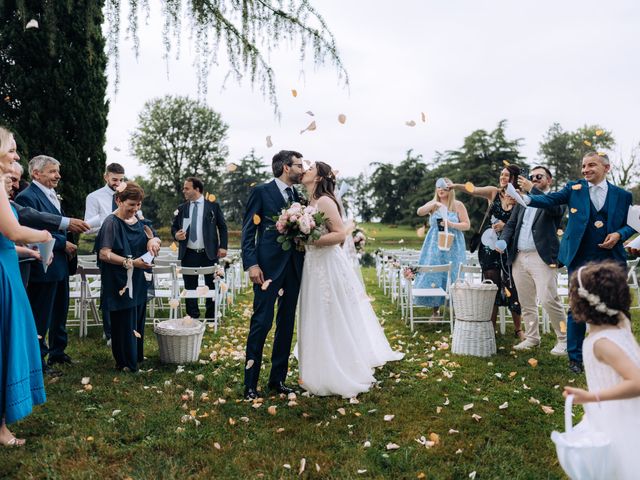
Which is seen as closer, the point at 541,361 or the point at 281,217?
the point at 281,217

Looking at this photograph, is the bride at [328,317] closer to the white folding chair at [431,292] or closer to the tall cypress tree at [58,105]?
the white folding chair at [431,292]

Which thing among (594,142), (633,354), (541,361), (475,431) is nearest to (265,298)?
(475,431)

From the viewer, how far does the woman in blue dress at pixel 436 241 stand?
7.63m

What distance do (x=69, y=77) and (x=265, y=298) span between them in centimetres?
761

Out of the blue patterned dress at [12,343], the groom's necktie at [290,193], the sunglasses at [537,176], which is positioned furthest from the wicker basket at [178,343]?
the sunglasses at [537,176]

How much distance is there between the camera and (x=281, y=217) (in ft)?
13.7

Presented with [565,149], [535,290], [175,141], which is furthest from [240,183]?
[535,290]

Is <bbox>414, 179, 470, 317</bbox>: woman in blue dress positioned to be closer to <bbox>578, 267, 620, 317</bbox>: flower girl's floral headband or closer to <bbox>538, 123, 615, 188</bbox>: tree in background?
<bbox>578, 267, 620, 317</bbox>: flower girl's floral headband

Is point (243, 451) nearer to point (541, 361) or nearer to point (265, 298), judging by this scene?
point (265, 298)

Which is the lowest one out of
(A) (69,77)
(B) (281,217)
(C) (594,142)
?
(B) (281,217)

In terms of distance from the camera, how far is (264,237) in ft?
14.6

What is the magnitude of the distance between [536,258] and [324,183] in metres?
2.72

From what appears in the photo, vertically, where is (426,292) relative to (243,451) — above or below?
above

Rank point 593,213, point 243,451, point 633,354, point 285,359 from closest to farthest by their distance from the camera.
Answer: point 633,354
point 243,451
point 285,359
point 593,213
